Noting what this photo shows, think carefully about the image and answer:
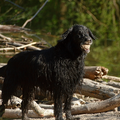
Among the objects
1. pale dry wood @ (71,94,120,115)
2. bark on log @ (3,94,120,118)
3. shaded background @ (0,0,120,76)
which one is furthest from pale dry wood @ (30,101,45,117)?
shaded background @ (0,0,120,76)

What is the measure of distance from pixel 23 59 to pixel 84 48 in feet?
3.94

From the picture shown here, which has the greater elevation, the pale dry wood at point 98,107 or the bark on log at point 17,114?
the pale dry wood at point 98,107

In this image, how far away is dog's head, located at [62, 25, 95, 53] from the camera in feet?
14.3

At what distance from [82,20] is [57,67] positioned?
58.5ft

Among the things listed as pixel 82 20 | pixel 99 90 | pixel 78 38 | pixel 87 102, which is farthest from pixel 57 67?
pixel 82 20

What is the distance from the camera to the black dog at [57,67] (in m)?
4.54

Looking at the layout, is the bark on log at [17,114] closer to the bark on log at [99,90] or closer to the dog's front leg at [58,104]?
the dog's front leg at [58,104]

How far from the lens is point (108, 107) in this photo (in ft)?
17.8

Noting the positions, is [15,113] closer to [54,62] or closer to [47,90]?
[47,90]

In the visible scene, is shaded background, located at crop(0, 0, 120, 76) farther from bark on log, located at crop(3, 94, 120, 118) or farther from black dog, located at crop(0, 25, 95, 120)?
black dog, located at crop(0, 25, 95, 120)

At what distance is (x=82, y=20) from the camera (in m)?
21.9

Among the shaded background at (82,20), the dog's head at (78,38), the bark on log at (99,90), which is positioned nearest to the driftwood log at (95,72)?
the bark on log at (99,90)

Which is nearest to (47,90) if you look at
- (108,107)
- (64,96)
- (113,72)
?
(64,96)

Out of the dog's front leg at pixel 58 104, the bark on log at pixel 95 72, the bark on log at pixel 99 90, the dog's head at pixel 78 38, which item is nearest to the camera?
the dog's head at pixel 78 38
